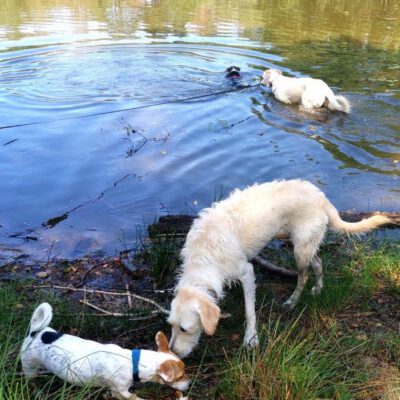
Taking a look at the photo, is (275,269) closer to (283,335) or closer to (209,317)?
(283,335)

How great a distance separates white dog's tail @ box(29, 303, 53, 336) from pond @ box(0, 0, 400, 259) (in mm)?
2863

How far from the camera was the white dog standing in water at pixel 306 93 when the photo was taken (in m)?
11.5

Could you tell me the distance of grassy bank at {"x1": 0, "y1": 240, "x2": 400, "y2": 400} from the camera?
11.0 feet

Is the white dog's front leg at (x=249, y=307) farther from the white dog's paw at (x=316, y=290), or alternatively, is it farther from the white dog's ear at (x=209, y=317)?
the white dog's paw at (x=316, y=290)

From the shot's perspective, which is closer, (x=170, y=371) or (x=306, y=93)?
(x=170, y=371)

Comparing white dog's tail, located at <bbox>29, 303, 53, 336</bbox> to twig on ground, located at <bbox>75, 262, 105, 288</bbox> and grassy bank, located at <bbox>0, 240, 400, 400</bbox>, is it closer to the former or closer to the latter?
grassy bank, located at <bbox>0, 240, 400, 400</bbox>

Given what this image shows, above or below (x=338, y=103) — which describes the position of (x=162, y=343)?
above

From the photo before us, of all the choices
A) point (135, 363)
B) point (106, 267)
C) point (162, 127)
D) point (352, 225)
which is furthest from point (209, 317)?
point (162, 127)

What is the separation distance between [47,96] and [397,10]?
2137 cm

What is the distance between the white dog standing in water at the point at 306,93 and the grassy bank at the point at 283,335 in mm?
6267

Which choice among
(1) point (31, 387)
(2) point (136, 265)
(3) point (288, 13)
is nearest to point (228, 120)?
(2) point (136, 265)

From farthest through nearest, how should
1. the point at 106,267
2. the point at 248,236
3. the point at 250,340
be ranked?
1. the point at 106,267
2. the point at 248,236
3. the point at 250,340

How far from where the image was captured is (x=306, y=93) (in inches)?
471

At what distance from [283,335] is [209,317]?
60cm
